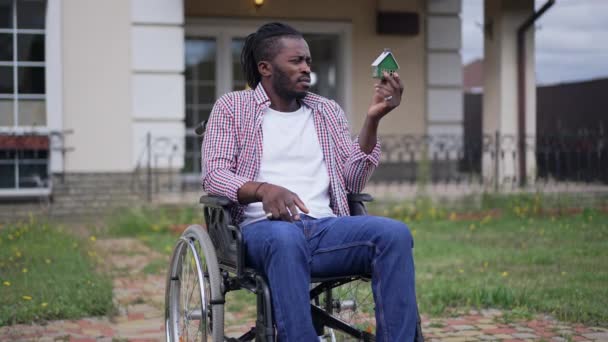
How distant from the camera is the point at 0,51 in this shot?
1075 centimetres

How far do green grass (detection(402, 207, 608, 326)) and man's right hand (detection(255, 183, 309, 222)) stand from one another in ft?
7.41

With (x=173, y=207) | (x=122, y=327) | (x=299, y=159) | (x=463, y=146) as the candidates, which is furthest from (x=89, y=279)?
(x=463, y=146)

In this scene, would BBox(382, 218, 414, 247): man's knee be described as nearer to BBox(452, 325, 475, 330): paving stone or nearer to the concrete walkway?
the concrete walkway

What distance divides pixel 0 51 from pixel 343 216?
26.4ft

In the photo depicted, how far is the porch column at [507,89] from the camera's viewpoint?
39.1 ft

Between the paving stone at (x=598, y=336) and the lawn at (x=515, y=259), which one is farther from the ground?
the lawn at (x=515, y=259)

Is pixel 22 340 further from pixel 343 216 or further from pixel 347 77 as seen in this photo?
pixel 347 77

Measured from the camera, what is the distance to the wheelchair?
3.50 m

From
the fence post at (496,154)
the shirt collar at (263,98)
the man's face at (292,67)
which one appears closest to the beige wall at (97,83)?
the fence post at (496,154)

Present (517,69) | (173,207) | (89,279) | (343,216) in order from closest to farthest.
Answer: (343,216), (89,279), (173,207), (517,69)

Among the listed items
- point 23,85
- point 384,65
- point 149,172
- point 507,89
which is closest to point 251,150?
point 384,65

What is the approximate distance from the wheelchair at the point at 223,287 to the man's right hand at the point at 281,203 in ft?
0.55

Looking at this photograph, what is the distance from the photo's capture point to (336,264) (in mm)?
3557

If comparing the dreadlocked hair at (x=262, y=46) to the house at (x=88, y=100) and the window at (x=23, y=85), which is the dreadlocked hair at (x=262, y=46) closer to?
the house at (x=88, y=100)
